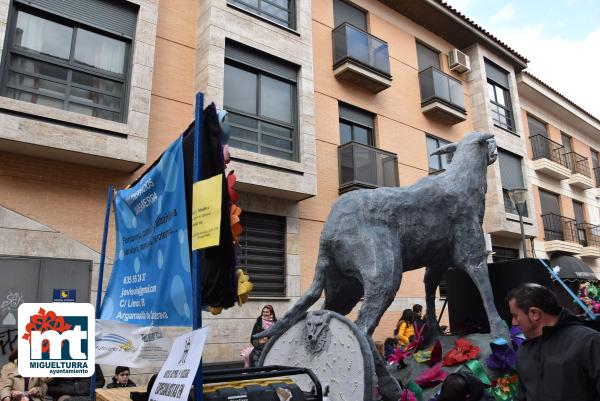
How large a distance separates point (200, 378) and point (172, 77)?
30.6 ft

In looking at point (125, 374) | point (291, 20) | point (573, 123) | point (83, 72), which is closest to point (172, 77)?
point (83, 72)

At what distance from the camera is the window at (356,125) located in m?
13.7

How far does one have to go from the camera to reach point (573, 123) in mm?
23062

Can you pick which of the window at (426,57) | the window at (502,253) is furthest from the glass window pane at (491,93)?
the window at (502,253)

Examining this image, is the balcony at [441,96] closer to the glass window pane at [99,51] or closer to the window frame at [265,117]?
the window frame at [265,117]

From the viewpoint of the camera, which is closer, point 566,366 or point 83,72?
point 566,366

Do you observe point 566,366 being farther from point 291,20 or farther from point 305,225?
point 291,20

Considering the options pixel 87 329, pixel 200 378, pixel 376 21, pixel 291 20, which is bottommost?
pixel 200 378

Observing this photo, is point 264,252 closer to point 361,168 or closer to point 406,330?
point 361,168

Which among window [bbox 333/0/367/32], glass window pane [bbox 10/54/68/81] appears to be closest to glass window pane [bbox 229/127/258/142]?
glass window pane [bbox 10/54/68/81]

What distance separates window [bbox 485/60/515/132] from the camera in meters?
18.2

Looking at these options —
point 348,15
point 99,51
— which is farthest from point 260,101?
point 348,15

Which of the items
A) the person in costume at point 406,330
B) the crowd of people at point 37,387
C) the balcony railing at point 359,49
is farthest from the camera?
the balcony railing at point 359,49

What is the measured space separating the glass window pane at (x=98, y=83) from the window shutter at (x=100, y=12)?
1.02 m
